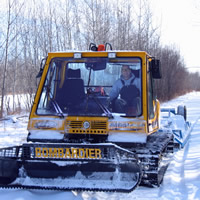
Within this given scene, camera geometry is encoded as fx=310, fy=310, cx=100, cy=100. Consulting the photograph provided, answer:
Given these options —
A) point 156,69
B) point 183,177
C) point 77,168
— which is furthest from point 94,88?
point 183,177

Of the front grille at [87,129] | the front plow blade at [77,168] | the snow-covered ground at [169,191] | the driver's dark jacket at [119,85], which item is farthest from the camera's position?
the driver's dark jacket at [119,85]

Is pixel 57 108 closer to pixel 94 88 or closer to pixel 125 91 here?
pixel 94 88

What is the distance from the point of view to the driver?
4586mm

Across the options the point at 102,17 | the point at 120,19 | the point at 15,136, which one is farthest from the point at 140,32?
the point at 15,136

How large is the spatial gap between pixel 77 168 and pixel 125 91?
1.36 meters

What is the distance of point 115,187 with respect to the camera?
12.9 ft

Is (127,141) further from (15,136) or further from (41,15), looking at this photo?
(41,15)

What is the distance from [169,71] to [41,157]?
31.9m

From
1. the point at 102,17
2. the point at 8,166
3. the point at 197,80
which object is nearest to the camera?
the point at 8,166

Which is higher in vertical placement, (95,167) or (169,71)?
(169,71)

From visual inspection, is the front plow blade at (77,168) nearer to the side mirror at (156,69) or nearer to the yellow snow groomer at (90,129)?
the yellow snow groomer at (90,129)

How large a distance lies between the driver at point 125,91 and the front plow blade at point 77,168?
2.74 ft

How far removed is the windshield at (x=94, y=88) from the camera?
4.59 metres

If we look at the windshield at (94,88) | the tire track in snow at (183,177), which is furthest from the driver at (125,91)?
the tire track in snow at (183,177)
